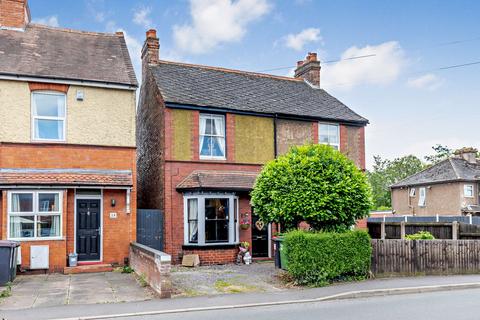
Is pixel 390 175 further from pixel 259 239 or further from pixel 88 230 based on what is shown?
pixel 88 230

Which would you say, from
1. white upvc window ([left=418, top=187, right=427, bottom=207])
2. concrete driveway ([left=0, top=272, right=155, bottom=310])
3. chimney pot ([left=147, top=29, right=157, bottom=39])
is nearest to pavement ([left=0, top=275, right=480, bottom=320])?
concrete driveway ([left=0, top=272, right=155, bottom=310])

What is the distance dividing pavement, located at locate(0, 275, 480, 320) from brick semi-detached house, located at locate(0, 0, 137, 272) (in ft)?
19.0

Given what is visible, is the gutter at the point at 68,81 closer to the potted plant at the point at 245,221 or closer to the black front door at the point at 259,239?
the potted plant at the point at 245,221

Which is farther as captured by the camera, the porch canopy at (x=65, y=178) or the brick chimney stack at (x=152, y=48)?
the brick chimney stack at (x=152, y=48)

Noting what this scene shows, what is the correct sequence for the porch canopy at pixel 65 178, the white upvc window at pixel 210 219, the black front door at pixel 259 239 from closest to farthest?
the porch canopy at pixel 65 178
the white upvc window at pixel 210 219
the black front door at pixel 259 239

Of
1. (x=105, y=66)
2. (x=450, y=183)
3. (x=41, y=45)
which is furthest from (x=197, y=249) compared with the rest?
(x=450, y=183)

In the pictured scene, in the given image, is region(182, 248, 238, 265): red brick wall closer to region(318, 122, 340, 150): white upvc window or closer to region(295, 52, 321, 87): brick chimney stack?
region(318, 122, 340, 150): white upvc window

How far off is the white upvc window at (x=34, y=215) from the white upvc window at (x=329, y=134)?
11.3 m

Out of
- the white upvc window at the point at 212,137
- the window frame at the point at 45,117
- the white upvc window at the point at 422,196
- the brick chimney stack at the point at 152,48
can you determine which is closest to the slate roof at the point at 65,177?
the window frame at the point at 45,117

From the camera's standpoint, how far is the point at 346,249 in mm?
12758

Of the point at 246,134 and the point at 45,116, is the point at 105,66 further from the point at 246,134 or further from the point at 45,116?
the point at 246,134

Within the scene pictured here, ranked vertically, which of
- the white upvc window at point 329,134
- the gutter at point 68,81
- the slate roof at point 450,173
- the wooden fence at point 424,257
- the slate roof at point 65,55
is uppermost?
the slate roof at point 65,55

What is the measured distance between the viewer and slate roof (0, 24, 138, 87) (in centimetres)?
1623

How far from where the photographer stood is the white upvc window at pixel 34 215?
1485 cm
